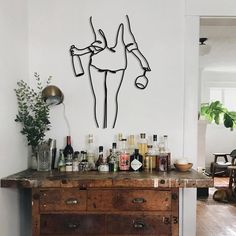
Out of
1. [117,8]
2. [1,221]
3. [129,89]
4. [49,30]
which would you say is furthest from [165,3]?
[1,221]

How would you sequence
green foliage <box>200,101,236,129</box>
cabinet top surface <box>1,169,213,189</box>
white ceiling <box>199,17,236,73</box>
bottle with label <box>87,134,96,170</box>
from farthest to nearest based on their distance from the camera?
1. green foliage <box>200,101,236,129</box>
2. white ceiling <box>199,17,236,73</box>
3. bottle with label <box>87,134,96,170</box>
4. cabinet top surface <box>1,169,213,189</box>

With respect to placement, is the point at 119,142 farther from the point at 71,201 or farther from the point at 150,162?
the point at 71,201

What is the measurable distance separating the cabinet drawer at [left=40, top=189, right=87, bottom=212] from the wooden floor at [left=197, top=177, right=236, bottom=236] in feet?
6.11

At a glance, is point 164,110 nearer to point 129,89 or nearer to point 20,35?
point 129,89

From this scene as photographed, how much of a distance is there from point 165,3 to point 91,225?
1.68m

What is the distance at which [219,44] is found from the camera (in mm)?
4758

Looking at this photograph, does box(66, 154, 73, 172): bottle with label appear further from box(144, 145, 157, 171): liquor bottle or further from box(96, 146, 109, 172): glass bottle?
box(144, 145, 157, 171): liquor bottle

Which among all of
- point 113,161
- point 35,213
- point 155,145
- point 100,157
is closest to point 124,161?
point 113,161

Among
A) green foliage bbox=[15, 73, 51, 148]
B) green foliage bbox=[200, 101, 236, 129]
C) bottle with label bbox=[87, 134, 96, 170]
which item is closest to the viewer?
green foliage bbox=[15, 73, 51, 148]

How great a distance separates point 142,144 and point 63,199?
0.73 metres

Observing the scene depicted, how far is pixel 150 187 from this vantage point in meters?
1.99

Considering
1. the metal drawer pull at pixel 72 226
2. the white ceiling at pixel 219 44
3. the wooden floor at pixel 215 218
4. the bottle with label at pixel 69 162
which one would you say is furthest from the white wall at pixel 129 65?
the wooden floor at pixel 215 218

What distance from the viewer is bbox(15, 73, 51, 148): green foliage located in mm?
2268

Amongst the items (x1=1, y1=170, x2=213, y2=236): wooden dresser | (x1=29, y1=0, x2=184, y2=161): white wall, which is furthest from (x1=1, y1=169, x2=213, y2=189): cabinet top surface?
(x1=29, y1=0, x2=184, y2=161): white wall
